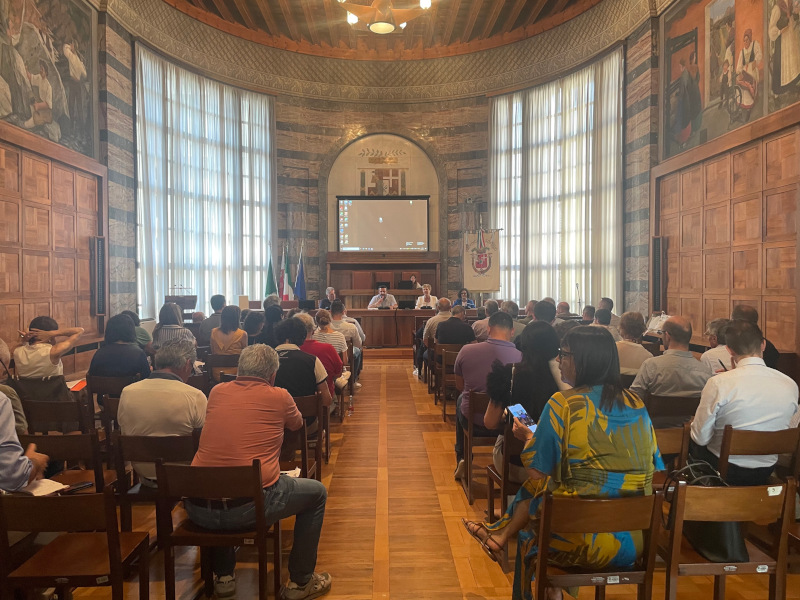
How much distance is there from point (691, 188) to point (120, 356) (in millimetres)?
7573

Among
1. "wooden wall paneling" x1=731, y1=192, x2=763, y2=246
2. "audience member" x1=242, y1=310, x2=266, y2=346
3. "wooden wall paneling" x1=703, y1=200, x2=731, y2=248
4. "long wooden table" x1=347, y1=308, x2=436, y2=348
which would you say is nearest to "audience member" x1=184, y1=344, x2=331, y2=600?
"audience member" x1=242, y1=310, x2=266, y2=346

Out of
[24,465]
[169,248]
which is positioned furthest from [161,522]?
[169,248]

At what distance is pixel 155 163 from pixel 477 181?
7231 millimetres

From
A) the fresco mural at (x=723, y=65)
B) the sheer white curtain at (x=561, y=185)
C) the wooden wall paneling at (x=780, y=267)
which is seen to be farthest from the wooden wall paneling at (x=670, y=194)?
the wooden wall paneling at (x=780, y=267)

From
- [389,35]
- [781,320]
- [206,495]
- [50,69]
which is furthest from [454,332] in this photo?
[389,35]

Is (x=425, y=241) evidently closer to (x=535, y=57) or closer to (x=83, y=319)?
(x=535, y=57)

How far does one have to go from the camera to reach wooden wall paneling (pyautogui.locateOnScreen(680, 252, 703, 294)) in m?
7.82

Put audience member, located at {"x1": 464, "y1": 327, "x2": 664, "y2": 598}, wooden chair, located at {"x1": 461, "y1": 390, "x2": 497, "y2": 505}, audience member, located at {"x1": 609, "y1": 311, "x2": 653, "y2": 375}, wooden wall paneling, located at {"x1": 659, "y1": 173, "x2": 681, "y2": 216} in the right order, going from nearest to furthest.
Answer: audience member, located at {"x1": 464, "y1": 327, "x2": 664, "y2": 598}
wooden chair, located at {"x1": 461, "y1": 390, "x2": 497, "y2": 505}
audience member, located at {"x1": 609, "y1": 311, "x2": 653, "y2": 375}
wooden wall paneling, located at {"x1": 659, "y1": 173, "x2": 681, "y2": 216}

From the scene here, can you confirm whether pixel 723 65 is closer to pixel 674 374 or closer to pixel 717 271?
pixel 717 271

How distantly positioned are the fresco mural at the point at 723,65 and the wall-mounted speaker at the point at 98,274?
28.9ft

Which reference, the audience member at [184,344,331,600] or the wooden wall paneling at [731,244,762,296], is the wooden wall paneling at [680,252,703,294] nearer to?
the wooden wall paneling at [731,244,762,296]

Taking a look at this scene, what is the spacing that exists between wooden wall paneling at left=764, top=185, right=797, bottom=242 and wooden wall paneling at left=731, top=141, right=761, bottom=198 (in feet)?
0.93

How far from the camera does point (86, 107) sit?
8.36 metres

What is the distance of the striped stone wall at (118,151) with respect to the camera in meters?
8.81
